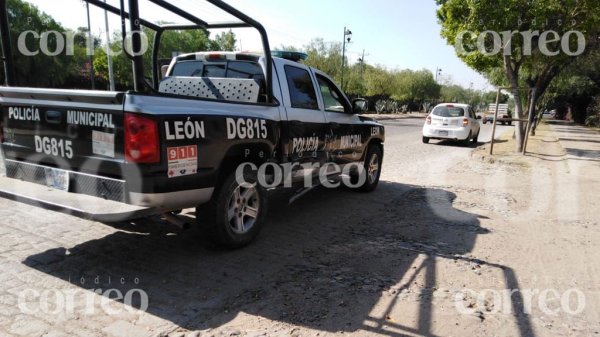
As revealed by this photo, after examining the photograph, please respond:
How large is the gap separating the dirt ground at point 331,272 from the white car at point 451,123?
10.1 m

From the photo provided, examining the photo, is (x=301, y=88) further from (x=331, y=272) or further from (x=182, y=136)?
(x=331, y=272)

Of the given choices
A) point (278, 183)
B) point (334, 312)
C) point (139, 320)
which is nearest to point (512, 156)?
point (278, 183)

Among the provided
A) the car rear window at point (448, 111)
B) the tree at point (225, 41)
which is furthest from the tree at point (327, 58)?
the car rear window at point (448, 111)

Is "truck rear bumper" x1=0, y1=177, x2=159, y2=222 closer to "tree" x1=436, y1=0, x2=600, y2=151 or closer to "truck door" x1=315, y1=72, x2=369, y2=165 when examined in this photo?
"truck door" x1=315, y1=72, x2=369, y2=165

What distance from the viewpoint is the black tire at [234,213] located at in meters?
3.97

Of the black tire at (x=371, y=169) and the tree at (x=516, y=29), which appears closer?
the black tire at (x=371, y=169)

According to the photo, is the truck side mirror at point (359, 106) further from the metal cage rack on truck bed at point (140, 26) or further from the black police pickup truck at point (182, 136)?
the metal cage rack on truck bed at point (140, 26)

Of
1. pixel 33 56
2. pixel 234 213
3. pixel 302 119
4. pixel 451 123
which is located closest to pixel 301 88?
pixel 302 119

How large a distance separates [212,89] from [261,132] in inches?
41.6

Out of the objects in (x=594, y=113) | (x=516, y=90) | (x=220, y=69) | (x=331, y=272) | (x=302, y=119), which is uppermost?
(x=516, y=90)

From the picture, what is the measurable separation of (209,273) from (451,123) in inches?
570

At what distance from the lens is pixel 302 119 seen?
16.9ft

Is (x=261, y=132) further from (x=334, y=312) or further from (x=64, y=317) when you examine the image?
(x=64, y=317)

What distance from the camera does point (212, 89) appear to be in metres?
5.01
